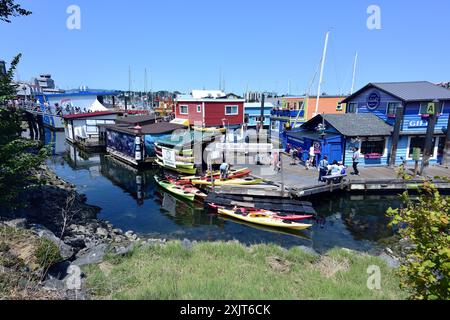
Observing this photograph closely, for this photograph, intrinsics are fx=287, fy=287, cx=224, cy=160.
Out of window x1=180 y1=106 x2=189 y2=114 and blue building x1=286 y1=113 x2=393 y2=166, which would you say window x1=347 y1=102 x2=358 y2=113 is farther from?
window x1=180 y1=106 x2=189 y2=114

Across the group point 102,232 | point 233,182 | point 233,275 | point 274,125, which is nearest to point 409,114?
point 233,182

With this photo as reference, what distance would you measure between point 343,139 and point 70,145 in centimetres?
4075

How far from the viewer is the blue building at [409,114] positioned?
903 inches

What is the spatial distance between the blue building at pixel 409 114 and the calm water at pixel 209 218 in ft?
18.8

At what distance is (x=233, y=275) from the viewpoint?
309 inches

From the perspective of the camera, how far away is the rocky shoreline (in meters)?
7.75

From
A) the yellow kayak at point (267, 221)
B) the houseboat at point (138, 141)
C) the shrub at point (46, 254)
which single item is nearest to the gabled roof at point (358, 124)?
the yellow kayak at point (267, 221)

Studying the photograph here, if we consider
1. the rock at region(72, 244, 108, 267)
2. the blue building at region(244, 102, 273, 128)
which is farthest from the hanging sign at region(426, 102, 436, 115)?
the blue building at region(244, 102, 273, 128)

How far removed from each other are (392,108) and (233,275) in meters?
22.6

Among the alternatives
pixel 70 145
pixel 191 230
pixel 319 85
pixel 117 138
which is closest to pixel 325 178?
pixel 191 230

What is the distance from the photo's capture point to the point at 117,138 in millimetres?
34500

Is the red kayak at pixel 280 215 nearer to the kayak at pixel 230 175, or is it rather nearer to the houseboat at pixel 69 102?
the kayak at pixel 230 175

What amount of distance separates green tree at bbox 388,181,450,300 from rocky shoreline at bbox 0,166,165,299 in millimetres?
6880
